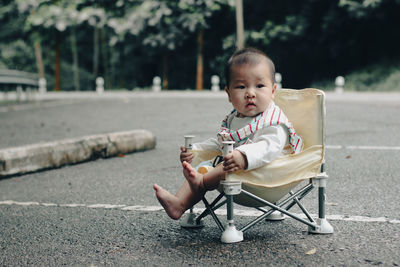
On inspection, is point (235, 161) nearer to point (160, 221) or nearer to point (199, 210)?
point (160, 221)

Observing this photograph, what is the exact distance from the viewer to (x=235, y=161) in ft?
9.62

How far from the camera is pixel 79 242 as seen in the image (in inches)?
130

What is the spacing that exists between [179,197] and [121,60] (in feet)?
120

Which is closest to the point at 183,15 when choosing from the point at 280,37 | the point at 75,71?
the point at 280,37

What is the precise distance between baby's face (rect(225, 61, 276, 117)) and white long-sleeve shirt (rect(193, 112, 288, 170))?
10 centimetres

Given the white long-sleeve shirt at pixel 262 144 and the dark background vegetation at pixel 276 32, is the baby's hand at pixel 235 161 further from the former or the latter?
the dark background vegetation at pixel 276 32

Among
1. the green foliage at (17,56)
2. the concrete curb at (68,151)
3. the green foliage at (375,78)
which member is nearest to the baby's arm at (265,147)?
the concrete curb at (68,151)

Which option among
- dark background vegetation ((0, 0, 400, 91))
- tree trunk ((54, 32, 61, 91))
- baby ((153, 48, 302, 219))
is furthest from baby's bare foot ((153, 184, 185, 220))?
tree trunk ((54, 32, 61, 91))

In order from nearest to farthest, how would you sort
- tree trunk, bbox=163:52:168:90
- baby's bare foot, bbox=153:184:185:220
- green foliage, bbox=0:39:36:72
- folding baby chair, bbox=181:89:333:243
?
folding baby chair, bbox=181:89:333:243 → baby's bare foot, bbox=153:184:185:220 → tree trunk, bbox=163:52:168:90 → green foliage, bbox=0:39:36:72

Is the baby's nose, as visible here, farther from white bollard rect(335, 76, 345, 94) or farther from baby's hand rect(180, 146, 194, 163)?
white bollard rect(335, 76, 345, 94)

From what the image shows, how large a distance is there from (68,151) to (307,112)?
12.0ft

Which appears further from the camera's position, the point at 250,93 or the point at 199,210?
the point at 199,210

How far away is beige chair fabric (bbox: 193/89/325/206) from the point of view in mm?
3072

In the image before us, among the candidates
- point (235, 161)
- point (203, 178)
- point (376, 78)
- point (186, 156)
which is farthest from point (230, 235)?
point (376, 78)
